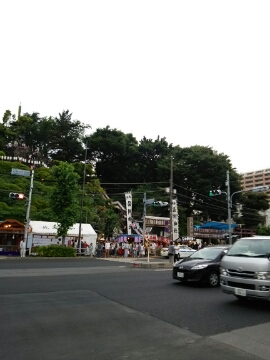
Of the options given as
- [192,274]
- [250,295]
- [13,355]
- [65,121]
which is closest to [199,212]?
[65,121]

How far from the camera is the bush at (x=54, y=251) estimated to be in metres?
30.1

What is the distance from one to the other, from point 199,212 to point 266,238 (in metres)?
51.0

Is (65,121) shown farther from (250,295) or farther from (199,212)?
(250,295)

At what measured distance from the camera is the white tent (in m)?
32.2

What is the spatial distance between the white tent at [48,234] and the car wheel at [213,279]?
73.3 feet

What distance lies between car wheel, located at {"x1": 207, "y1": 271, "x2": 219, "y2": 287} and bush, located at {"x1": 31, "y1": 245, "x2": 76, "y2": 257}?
20.2m

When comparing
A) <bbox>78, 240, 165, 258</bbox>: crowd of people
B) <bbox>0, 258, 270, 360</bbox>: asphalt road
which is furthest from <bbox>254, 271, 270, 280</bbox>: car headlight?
<bbox>78, 240, 165, 258</bbox>: crowd of people

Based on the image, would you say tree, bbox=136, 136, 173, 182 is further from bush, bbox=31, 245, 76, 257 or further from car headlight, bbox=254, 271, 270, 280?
car headlight, bbox=254, 271, 270, 280

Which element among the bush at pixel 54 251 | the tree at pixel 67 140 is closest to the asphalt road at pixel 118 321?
the bush at pixel 54 251

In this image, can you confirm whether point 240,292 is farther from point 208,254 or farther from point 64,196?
point 64,196

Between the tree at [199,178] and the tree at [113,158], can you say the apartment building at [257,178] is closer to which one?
the tree at [199,178]

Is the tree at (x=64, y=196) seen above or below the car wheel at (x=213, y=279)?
above

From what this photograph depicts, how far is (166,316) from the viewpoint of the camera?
7746mm

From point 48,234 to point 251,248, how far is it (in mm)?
26658
